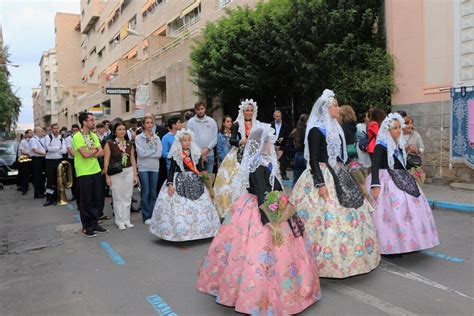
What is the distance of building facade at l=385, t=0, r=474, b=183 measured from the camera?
9602 millimetres

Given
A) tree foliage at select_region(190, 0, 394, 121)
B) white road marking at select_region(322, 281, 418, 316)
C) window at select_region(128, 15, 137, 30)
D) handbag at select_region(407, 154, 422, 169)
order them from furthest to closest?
1. window at select_region(128, 15, 137, 30)
2. tree foliage at select_region(190, 0, 394, 121)
3. handbag at select_region(407, 154, 422, 169)
4. white road marking at select_region(322, 281, 418, 316)

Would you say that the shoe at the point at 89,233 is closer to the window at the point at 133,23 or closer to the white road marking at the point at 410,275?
the white road marking at the point at 410,275

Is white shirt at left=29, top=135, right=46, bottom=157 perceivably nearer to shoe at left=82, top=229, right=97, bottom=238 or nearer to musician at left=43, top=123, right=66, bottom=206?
musician at left=43, top=123, right=66, bottom=206

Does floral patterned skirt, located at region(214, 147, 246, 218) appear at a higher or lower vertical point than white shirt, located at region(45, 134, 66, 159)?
lower

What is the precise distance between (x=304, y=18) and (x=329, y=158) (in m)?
8.00

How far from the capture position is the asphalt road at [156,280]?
393cm

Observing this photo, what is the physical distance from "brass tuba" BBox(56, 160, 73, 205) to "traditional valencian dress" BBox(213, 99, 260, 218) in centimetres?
510

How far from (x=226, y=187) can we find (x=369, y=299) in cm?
346

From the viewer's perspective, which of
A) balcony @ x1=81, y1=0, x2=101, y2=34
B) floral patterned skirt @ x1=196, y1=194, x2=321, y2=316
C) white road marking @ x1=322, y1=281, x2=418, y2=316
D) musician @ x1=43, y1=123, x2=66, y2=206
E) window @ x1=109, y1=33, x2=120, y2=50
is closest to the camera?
floral patterned skirt @ x1=196, y1=194, x2=321, y2=316

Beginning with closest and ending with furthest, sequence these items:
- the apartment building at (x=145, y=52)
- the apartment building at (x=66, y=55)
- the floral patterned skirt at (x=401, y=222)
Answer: the floral patterned skirt at (x=401, y=222) → the apartment building at (x=145, y=52) → the apartment building at (x=66, y=55)

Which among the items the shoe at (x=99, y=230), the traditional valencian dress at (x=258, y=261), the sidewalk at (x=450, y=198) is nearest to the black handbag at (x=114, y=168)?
the shoe at (x=99, y=230)

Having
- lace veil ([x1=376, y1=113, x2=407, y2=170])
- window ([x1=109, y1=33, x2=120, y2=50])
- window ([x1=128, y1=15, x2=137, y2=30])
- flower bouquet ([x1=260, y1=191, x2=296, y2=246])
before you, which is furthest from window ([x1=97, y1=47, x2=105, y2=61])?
flower bouquet ([x1=260, y1=191, x2=296, y2=246])

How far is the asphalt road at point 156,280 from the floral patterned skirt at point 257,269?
33cm

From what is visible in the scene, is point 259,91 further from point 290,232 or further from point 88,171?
point 290,232
